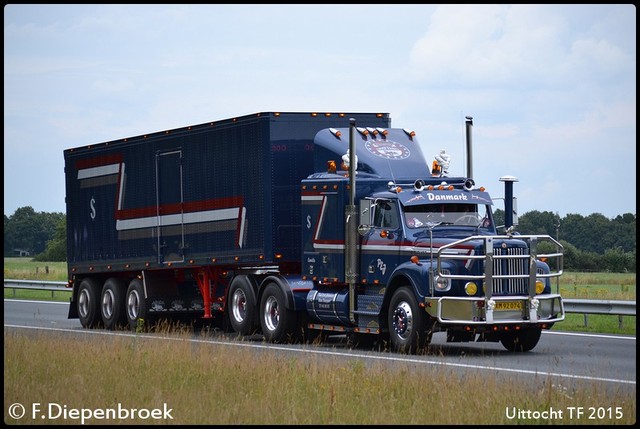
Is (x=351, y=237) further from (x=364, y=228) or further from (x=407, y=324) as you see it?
(x=407, y=324)

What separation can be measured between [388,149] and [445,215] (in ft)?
6.91

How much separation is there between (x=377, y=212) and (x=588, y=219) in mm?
76113

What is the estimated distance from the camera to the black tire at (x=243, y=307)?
25000 millimetres

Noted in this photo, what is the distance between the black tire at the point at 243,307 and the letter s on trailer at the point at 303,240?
1.3 inches

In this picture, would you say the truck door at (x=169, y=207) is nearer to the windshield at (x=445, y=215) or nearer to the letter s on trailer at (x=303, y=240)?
the letter s on trailer at (x=303, y=240)

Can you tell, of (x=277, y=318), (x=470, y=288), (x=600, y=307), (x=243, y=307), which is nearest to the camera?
(x=470, y=288)

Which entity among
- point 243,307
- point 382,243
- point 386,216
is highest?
point 386,216

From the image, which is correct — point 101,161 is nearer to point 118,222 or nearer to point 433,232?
point 118,222

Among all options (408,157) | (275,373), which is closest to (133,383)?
(275,373)

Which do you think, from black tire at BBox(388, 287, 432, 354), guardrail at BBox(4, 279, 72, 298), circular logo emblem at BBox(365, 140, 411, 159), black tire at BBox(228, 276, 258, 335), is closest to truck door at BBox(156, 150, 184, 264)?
black tire at BBox(228, 276, 258, 335)

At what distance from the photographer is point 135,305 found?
2891cm

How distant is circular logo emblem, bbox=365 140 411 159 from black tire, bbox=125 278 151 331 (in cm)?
709

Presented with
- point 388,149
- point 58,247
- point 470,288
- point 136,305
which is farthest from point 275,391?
point 58,247

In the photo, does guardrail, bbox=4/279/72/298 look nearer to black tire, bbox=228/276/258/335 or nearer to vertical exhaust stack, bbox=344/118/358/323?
black tire, bbox=228/276/258/335
